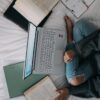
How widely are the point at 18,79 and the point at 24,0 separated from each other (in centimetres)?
40

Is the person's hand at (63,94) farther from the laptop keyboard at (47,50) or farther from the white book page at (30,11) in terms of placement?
the white book page at (30,11)

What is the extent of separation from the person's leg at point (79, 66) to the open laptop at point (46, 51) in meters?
0.06

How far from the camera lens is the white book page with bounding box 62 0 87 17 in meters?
1.50

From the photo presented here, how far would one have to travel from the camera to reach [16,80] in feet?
4.94

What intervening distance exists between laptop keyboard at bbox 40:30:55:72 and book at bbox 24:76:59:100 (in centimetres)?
7

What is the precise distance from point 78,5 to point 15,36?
0.36m

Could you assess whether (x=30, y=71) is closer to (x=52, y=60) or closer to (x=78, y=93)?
(x=52, y=60)

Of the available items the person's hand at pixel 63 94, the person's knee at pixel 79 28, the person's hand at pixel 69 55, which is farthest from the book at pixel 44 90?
the person's knee at pixel 79 28

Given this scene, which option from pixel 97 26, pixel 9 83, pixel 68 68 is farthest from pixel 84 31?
pixel 9 83

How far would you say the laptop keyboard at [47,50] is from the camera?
1477 millimetres

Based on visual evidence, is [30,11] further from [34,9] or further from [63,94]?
[63,94]

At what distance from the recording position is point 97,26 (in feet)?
5.01

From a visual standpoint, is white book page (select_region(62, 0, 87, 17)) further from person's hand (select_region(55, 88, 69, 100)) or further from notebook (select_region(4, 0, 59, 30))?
person's hand (select_region(55, 88, 69, 100))

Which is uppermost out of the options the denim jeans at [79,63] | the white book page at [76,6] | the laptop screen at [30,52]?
the white book page at [76,6]
